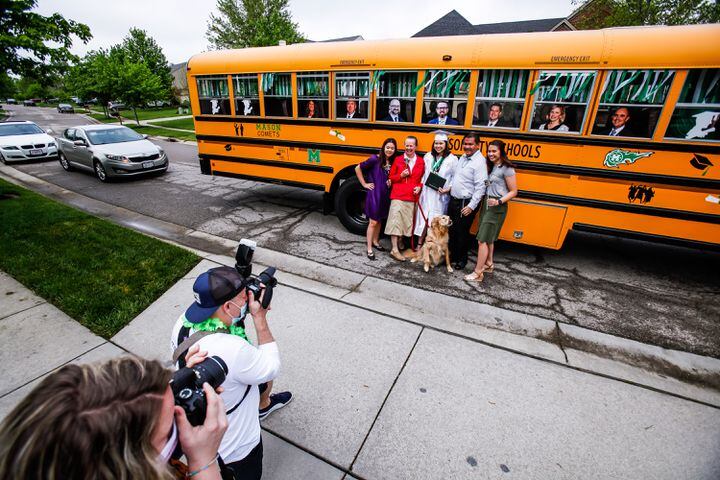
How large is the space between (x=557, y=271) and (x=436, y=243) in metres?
1.77

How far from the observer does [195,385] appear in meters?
1.20

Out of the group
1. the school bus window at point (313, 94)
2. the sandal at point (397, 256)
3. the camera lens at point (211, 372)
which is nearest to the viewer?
the camera lens at point (211, 372)

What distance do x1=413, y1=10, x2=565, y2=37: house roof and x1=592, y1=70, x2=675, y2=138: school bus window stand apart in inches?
787

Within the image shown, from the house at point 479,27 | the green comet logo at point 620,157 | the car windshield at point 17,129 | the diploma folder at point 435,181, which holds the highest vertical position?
the house at point 479,27

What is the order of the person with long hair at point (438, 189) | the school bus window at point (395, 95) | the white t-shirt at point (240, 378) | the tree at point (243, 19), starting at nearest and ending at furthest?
1. the white t-shirt at point (240, 378)
2. the person with long hair at point (438, 189)
3. the school bus window at point (395, 95)
4. the tree at point (243, 19)

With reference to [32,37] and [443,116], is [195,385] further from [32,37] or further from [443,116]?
[32,37]

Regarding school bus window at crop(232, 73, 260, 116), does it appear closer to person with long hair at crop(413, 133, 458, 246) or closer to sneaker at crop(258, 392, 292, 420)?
person with long hair at crop(413, 133, 458, 246)

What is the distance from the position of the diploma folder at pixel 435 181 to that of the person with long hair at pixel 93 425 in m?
4.14

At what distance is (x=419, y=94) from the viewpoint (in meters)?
4.88

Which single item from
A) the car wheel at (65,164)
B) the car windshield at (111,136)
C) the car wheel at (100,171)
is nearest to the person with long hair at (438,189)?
the car wheel at (100,171)

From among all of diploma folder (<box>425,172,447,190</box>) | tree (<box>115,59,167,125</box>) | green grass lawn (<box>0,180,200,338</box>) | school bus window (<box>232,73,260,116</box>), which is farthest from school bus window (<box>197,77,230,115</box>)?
tree (<box>115,59,167,125</box>)

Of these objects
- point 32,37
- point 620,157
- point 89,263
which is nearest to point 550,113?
point 620,157

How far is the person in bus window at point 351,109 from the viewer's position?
5367mm

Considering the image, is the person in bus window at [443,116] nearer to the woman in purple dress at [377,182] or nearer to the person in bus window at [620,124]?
the woman in purple dress at [377,182]
